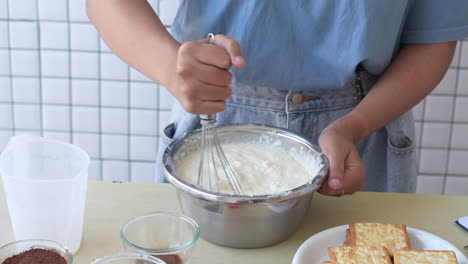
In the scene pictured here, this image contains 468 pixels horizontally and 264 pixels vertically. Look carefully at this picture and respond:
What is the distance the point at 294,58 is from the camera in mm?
981

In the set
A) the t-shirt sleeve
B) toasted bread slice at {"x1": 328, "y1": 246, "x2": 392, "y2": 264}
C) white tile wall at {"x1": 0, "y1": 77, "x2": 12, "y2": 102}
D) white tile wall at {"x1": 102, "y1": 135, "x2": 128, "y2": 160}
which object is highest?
the t-shirt sleeve

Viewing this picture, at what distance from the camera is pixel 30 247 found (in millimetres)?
667

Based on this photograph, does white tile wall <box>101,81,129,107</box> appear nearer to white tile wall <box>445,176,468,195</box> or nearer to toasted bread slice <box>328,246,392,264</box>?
white tile wall <box>445,176,468,195</box>


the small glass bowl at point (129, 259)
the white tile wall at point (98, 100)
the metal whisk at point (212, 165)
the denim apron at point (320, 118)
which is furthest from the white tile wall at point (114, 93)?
the small glass bowl at point (129, 259)

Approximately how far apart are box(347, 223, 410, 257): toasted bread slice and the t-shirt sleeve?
426mm

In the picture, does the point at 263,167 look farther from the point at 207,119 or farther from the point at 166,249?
the point at 166,249

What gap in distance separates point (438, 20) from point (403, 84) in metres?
0.13

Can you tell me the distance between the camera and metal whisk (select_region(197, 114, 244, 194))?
0.83 m

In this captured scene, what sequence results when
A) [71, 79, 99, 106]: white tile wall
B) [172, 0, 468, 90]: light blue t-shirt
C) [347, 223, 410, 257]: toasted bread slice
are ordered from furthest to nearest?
[71, 79, 99, 106]: white tile wall → [172, 0, 468, 90]: light blue t-shirt → [347, 223, 410, 257]: toasted bread slice

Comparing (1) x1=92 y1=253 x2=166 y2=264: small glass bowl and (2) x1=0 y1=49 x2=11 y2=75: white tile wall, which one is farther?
(2) x1=0 y1=49 x2=11 y2=75: white tile wall

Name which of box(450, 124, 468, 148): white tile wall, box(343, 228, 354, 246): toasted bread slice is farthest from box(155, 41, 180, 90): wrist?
box(450, 124, 468, 148): white tile wall

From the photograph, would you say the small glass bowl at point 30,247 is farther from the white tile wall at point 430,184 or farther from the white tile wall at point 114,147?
the white tile wall at point 430,184

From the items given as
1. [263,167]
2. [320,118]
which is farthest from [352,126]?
[263,167]

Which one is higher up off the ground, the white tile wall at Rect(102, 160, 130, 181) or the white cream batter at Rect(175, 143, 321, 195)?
the white cream batter at Rect(175, 143, 321, 195)
